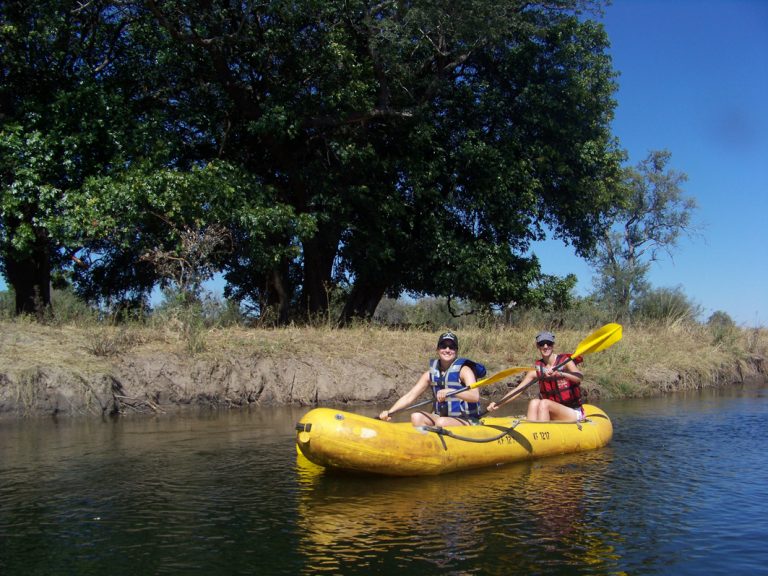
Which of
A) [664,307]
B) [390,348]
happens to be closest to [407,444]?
[390,348]

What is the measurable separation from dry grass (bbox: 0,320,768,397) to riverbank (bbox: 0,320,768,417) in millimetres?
23

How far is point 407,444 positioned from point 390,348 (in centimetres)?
743

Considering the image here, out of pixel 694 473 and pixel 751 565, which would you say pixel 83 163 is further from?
pixel 751 565

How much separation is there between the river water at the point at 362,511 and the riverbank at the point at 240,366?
179 centimetres

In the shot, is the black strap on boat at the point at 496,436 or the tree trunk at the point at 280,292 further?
the tree trunk at the point at 280,292

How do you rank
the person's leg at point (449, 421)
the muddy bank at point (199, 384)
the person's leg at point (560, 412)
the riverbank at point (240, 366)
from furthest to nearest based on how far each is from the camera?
1. the riverbank at point (240, 366)
2. the muddy bank at point (199, 384)
3. the person's leg at point (560, 412)
4. the person's leg at point (449, 421)

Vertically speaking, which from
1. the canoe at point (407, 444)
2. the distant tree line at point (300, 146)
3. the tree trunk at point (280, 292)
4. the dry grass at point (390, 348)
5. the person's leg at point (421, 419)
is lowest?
the canoe at point (407, 444)

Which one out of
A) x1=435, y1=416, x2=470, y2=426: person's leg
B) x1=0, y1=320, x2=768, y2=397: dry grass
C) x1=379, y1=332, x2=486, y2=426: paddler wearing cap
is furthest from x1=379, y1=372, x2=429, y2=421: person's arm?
x1=0, y1=320, x2=768, y2=397: dry grass

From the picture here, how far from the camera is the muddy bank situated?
11.3 metres

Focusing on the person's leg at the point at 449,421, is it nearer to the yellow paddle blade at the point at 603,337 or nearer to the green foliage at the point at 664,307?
the yellow paddle blade at the point at 603,337

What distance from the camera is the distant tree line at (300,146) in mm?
14477

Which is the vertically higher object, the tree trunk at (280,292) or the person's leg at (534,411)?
the tree trunk at (280,292)

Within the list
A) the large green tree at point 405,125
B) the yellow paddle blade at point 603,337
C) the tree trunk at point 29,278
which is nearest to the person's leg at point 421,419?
the yellow paddle blade at point 603,337

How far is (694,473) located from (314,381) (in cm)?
685
